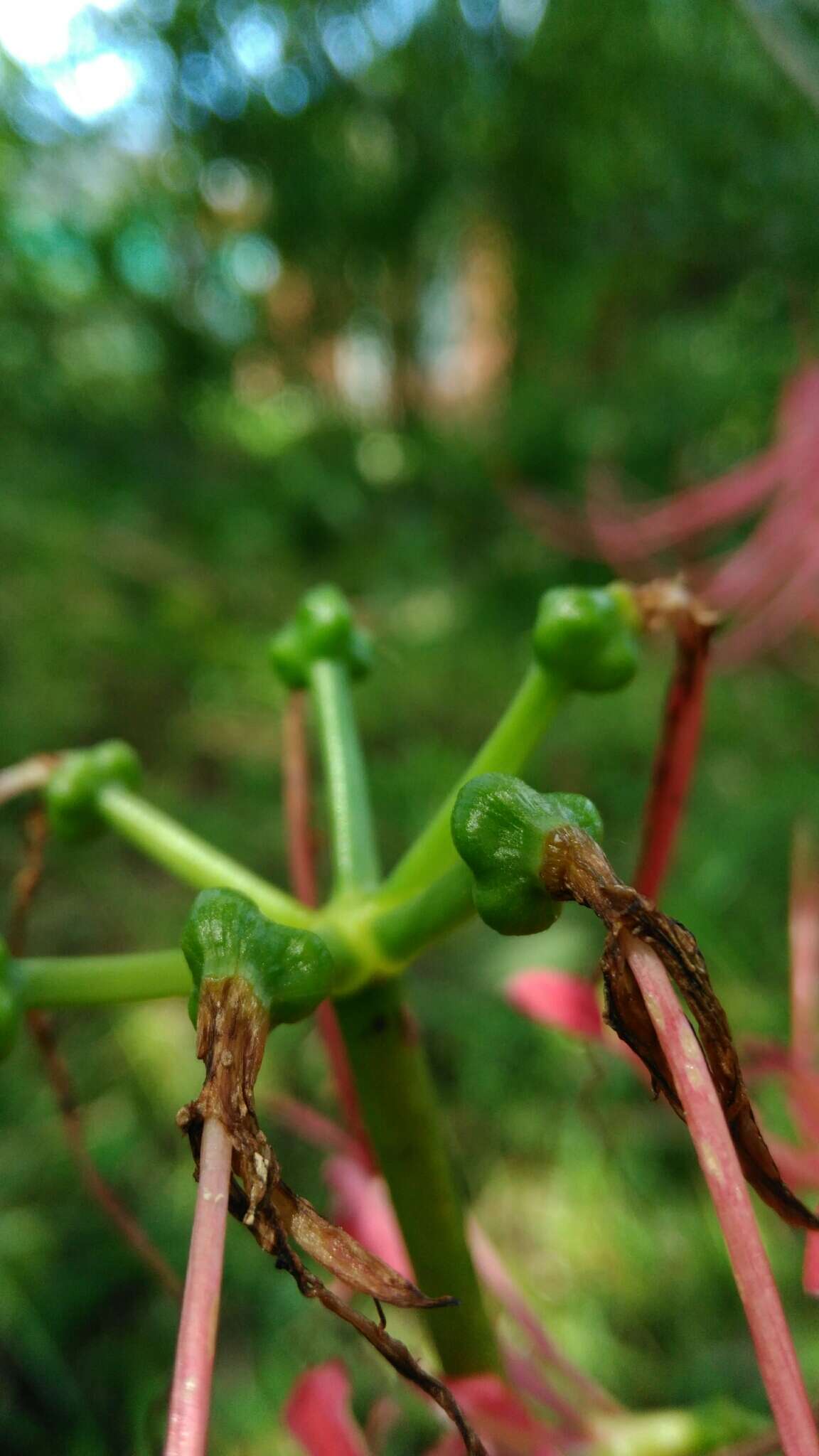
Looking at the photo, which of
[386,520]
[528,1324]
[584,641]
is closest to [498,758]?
[584,641]

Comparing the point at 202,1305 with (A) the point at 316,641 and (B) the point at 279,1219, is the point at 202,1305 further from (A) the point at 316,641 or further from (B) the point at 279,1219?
(A) the point at 316,641

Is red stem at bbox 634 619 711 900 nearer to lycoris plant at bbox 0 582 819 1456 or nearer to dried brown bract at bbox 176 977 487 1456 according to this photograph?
lycoris plant at bbox 0 582 819 1456

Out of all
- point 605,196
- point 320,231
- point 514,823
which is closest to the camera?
point 514,823

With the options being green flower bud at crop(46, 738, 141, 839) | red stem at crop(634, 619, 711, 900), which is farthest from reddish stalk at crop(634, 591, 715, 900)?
green flower bud at crop(46, 738, 141, 839)

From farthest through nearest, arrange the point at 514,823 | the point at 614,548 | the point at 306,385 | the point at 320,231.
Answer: the point at 306,385 < the point at 320,231 < the point at 614,548 < the point at 514,823

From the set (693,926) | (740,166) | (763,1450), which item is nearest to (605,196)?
(740,166)

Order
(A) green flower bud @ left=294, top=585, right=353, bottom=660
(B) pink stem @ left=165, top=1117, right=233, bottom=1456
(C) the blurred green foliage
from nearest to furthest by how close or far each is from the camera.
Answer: (B) pink stem @ left=165, top=1117, right=233, bottom=1456 < (A) green flower bud @ left=294, top=585, right=353, bottom=660 < (C) the blurred green foliage

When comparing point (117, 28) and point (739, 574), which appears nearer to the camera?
point (739, 574)

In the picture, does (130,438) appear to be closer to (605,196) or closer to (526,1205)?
(605,196)
